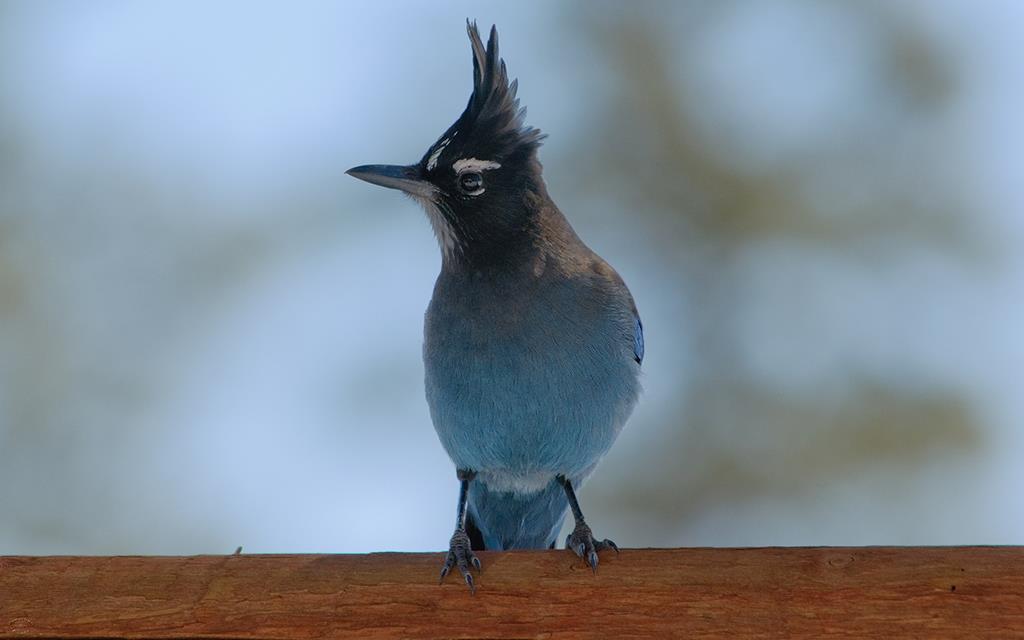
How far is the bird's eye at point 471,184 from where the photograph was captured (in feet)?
11.2

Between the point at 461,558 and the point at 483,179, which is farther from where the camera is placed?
the point at 483,179

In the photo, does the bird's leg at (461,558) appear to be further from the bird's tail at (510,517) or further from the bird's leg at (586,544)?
the bird's tail at (510,517)

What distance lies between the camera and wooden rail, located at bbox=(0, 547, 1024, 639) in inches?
95.0

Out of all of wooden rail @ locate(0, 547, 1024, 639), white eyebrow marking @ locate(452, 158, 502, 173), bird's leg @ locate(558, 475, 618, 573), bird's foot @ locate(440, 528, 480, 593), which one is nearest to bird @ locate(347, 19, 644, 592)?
white eyebrow marking @ locate(452, 158, 502, 173)

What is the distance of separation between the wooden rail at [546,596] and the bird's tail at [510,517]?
0.91m

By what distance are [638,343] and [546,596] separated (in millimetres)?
1143

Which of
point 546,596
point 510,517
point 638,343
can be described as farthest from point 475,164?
point 546,596

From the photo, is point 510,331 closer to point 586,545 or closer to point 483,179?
point 483,179

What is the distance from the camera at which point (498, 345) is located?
3.23 meters

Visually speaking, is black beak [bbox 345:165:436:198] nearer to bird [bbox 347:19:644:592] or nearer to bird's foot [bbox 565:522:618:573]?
bird [bbox 347:19:644:592]

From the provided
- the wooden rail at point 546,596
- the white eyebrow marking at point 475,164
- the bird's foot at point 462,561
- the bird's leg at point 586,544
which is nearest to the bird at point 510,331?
the white eyebrow marking at point 475,164

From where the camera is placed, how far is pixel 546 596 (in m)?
2.49

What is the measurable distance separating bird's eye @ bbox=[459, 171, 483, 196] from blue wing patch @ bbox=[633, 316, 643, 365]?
0.56 metres

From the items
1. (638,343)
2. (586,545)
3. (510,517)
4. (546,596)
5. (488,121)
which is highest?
(488,121)
